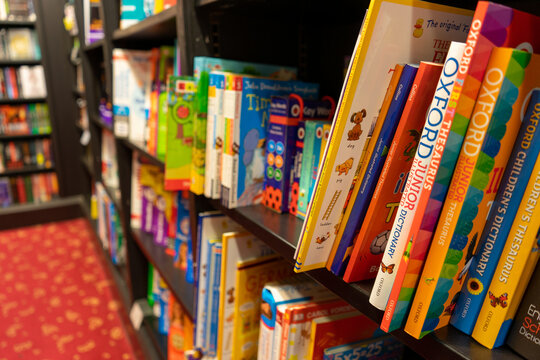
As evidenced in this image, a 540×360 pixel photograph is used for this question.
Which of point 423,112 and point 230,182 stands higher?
point 423,112

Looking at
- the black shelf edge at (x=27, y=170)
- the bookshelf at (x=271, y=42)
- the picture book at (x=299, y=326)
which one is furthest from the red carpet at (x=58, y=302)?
the picture book at (x=299, y=326)

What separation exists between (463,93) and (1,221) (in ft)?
12.0

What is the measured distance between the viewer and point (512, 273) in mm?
399

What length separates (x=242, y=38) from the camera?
0.97m

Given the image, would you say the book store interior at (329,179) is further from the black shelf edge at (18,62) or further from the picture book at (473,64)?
the black shelf edge at (18,62)

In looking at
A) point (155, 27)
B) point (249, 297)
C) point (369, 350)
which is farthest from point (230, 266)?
point (155, 27)

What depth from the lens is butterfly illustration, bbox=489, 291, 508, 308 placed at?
41 centimetres

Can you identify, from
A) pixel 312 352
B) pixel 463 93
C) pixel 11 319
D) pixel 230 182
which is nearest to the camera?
pixel 463 93

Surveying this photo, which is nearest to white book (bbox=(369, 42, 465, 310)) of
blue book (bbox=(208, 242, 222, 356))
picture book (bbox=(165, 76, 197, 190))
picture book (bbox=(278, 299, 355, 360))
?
picture book (bbox=(278, 299, 355, 360))

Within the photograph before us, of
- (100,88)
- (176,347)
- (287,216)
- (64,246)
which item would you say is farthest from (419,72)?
(64,246)

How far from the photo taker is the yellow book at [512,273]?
0.38 m

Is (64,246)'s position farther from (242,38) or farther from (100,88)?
(242,38)

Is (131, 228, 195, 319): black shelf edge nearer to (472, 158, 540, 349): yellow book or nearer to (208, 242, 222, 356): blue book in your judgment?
(208, 242, 222, 356): blue book

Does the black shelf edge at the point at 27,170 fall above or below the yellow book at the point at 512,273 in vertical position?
below
